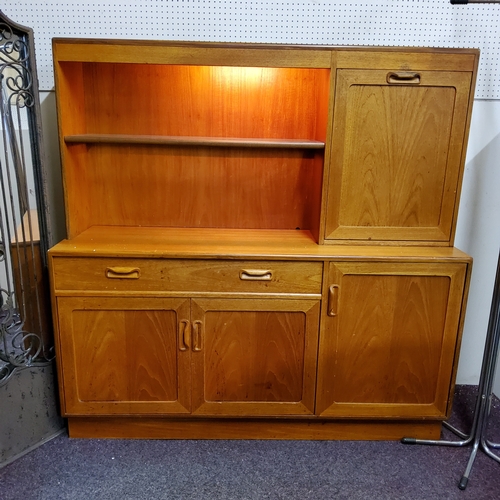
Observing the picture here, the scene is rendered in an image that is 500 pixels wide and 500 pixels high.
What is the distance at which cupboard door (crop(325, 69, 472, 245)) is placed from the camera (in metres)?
1.81

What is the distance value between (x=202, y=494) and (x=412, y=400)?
3.30 ft

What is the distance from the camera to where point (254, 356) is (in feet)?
6.43

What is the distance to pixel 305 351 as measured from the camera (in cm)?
195

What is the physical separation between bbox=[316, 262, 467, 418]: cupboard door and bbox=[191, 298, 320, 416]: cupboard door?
82 millimetres

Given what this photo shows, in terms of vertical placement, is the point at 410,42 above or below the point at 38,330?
above

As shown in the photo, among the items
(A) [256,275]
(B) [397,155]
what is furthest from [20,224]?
(B) [397,155]

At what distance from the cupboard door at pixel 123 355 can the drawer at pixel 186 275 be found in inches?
2.6

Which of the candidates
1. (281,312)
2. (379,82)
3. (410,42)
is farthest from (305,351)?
(410,42)

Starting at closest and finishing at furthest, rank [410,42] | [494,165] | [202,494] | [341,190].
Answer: [202,494]
[341,190]
[410,42]
[494,165]

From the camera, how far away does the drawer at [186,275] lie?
1849mm

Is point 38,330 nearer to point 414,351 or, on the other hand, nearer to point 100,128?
point 100,128

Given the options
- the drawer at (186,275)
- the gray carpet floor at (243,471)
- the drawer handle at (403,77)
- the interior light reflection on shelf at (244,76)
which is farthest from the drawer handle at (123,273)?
the drawer handle at (403,77)

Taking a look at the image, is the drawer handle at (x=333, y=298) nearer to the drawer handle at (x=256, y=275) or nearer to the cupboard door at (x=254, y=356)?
the cupboard door at (x=254, y=356)

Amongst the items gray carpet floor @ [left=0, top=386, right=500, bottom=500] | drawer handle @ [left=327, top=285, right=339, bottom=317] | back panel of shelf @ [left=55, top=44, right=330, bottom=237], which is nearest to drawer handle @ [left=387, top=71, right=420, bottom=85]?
back panel of shelf @ [left=55, top=44, right=330, bottom=237]
